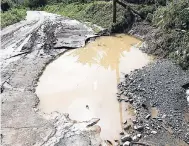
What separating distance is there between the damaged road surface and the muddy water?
458 mm

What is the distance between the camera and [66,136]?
437 inches

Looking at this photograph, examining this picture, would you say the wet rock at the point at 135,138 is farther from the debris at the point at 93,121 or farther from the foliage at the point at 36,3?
the foliage at the point at 36,3

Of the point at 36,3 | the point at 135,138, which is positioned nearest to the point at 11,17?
the point at 36,3

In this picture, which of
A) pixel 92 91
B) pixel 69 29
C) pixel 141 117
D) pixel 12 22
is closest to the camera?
pixel 141 117

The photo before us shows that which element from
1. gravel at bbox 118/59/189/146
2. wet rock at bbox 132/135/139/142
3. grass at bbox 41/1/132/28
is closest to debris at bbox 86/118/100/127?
gravel at bbox 118/59/189/146

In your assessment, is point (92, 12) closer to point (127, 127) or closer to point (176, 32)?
point (176, 32)

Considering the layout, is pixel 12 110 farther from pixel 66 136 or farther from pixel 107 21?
pixel 107 21

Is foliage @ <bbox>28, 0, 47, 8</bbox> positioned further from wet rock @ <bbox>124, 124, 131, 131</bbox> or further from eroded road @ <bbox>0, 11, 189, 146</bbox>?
wet rock @ <bbox>124, 124, 131, 131</bbox>

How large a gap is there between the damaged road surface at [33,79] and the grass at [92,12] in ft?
3.86

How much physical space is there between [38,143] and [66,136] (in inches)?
36.4

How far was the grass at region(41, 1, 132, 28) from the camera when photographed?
865 inches

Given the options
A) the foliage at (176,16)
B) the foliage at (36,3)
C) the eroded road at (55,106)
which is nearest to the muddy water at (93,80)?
the eroded road at (55,106)

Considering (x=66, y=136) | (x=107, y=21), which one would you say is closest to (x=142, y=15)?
(x=107, y=21)

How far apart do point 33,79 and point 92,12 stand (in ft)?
33.3
